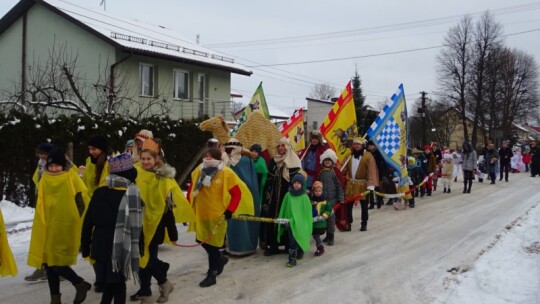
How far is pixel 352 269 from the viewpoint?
6.96 m

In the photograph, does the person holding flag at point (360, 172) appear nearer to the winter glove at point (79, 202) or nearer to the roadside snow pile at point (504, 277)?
the roadside snow pile at point (504, 277)

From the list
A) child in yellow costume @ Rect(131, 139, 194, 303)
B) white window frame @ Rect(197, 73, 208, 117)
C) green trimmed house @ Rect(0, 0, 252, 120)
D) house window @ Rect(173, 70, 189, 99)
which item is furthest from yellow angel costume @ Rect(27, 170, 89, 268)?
white window frame @ Rect(197, 73, 208, 117)

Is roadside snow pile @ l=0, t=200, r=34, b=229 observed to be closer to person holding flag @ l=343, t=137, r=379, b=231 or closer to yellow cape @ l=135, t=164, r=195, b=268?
yellow cape @ l=135, t=164, r=195, b=268

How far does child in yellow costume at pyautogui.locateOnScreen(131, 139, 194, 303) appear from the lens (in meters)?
5.23

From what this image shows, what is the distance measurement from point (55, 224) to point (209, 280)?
6.59 ft

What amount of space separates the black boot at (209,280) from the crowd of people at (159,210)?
1 centimetres

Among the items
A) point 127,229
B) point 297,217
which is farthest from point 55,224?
point 297,217

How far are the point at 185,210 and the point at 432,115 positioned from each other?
204 ft

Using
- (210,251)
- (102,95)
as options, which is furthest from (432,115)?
(210,251)

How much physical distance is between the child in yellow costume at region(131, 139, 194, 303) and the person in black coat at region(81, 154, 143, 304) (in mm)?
456

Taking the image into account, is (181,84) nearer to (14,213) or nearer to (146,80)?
(146,80)

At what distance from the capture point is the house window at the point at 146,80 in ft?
76.5

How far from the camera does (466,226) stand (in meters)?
10.2

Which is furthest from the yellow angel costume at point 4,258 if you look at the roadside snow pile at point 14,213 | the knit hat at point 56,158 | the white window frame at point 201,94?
the white window frame at point 201,94
